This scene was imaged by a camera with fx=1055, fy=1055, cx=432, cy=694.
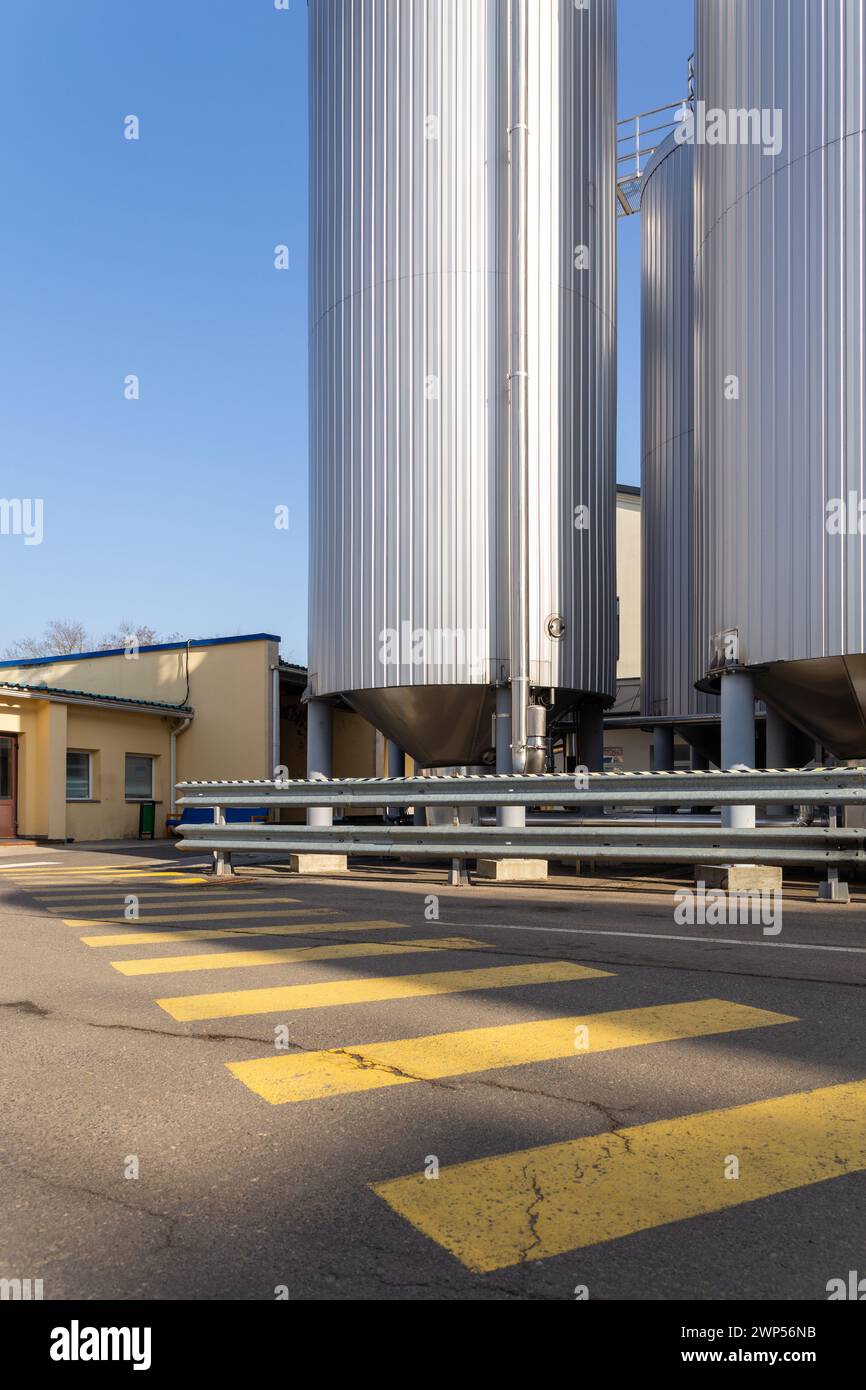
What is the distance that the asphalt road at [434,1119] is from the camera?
104 inches

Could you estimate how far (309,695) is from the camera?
16781 mm

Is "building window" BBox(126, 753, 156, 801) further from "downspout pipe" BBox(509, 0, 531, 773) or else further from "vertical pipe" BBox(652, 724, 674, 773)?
"downspout pipe" BBox(509, 0, 531, 773)

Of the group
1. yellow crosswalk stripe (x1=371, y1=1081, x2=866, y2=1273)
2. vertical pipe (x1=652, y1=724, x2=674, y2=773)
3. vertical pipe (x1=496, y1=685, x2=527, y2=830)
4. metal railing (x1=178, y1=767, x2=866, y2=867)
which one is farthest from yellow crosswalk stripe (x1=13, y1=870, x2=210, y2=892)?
vertical pipe (x1=652, y1=724, x2=674, y2=773)

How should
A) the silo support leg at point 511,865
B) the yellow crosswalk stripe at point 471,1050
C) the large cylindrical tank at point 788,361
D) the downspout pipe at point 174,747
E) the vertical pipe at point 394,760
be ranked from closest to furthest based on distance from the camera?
the yellow crosswalk stripe at point 471,1050
the large cylindrical tank at point 788,361
the silo support leg at point 511,865
the vertical pipe at point 394,760
the downspout pipe at point 174,747

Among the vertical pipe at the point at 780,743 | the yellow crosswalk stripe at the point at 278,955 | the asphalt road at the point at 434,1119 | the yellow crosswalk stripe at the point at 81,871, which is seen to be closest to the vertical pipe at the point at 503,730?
the vertical pipe at the point at 780,743

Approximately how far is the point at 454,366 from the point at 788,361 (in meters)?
4.68

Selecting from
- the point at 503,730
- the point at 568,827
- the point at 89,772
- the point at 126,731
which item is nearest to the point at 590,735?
the point at 503,730

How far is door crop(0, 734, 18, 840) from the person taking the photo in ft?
79.0

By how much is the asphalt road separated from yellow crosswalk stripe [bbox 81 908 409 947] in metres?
0.27

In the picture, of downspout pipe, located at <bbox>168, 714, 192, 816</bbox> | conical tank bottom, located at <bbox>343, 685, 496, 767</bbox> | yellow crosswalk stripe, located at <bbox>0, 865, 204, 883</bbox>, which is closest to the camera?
yellow crosswalk stripe, located at <bbox>0, 865, 204, 883</bbox>

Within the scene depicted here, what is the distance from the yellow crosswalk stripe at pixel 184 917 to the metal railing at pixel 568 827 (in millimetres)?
2119

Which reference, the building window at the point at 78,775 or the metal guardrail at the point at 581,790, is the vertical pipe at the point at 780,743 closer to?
the metal guardrail at the point at 581,790

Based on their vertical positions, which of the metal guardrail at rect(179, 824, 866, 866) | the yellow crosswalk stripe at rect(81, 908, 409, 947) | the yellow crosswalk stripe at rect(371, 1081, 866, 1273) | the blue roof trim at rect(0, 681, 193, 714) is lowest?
the yellow crosswalk stripe at rect(81, 908, 409, 947)
